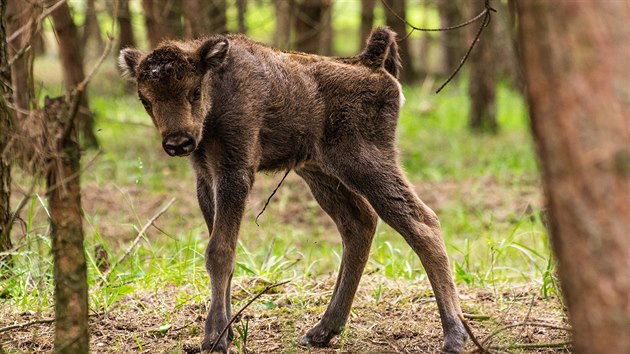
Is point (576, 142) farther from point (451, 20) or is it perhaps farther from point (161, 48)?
point (451, 20)

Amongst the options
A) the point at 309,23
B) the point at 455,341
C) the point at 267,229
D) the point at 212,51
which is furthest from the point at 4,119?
the point at 309,23

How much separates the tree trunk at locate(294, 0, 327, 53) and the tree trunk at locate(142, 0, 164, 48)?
2186 millimetres

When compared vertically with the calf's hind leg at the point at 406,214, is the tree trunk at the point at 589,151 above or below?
above

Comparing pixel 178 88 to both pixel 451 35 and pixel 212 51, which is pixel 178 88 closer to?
pixel 212 51

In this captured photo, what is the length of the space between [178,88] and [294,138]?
100 cm

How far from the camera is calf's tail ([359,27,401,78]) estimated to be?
6.53 meters

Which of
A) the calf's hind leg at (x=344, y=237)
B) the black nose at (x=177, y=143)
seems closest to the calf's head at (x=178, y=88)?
the black nose at (x=177, y=143)

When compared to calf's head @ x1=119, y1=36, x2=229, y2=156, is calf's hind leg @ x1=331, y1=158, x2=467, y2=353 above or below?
below

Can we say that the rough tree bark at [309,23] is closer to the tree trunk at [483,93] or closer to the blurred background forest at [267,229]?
the blurred background forest at [267,229]

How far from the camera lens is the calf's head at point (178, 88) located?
552cm

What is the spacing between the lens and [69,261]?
4.16m

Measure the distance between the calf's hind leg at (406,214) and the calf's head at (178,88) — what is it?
109 centimetres

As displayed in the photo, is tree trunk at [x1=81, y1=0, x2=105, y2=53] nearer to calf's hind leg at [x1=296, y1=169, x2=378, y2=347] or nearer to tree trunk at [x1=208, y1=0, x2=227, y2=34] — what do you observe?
tree trunk at [x1=208, y1=0, x2=227, y2=34]

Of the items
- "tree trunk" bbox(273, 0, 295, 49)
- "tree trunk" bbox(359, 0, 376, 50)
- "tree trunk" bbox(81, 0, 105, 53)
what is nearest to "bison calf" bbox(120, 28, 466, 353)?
"tree trunk" bbox(81, 0, 105, 53)
